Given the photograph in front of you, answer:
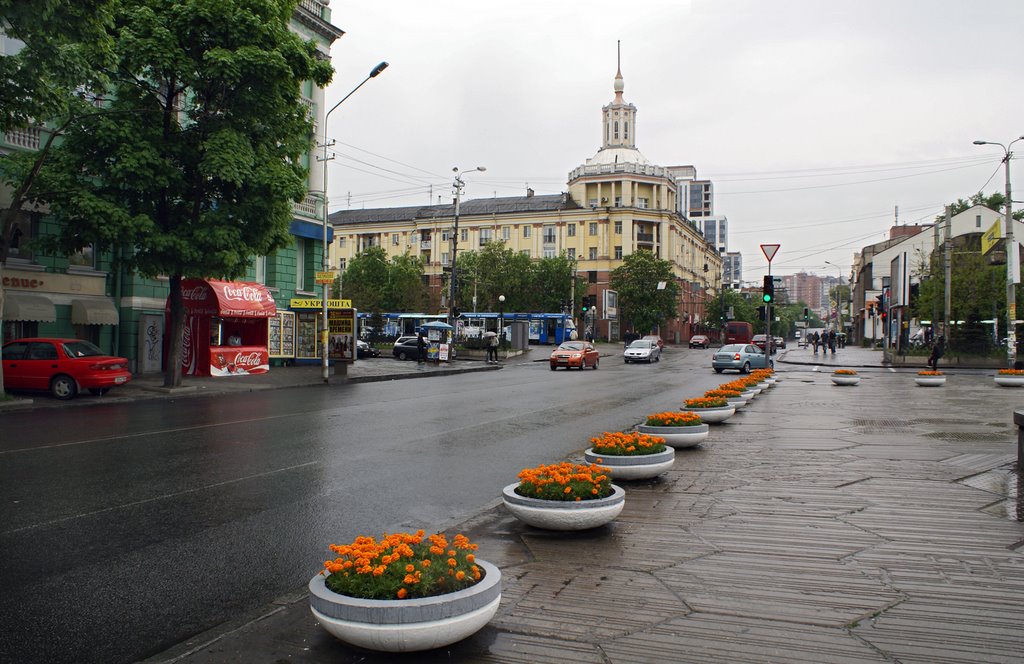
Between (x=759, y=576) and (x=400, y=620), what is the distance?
2.73 meters

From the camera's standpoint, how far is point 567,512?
20.9 ft

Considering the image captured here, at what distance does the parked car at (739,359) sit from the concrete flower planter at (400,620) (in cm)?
3446

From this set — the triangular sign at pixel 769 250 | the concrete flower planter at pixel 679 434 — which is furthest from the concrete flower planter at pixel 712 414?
the triangular sign at pixel 769 250

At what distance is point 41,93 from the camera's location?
14445 mm

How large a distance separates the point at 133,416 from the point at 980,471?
15732 millimetres

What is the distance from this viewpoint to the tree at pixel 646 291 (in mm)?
83000

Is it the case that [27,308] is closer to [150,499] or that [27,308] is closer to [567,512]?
[150,499]

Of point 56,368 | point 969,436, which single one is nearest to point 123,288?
point 56,368

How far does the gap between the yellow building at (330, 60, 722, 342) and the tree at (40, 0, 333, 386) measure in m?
66.1

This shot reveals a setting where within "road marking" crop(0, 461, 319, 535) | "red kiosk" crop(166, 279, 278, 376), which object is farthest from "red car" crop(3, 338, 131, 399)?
"road marking" crop(0, 461, 319, 535)

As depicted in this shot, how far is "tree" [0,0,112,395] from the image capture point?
1203 cm

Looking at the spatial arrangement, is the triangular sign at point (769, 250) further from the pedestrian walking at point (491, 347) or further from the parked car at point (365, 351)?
the parked car at point (365, 351)

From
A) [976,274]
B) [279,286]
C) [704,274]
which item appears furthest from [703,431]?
[704,274]

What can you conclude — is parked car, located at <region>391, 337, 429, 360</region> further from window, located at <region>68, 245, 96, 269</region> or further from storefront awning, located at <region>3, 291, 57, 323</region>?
storefront awning, located at <region>3, 291, 57, 323</region>
